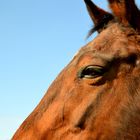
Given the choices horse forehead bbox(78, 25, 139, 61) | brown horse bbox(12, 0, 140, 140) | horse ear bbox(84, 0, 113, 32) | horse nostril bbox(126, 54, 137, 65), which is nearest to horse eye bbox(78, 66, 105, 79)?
brown horse bbox(12, 0, 140, 140)

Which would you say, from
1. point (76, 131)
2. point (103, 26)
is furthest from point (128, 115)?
point (103, 26)

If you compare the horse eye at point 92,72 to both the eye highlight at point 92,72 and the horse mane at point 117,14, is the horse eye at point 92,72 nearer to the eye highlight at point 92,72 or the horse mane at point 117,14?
the eye highlight at point 92,72

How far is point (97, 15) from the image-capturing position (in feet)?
20.4

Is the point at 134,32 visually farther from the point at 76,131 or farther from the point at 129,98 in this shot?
the point at 76,131

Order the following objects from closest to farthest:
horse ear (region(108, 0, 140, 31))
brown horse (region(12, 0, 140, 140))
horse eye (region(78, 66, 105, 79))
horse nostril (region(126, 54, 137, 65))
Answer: brown horse (region(12, 0, 140, 140)) < horse eye (region(78, 66, 105, 79)) < horse nostril (region(126, 54, 137, 65)) < horse ear (region(108, 0, 140, 31))

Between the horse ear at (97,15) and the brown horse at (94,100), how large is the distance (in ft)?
2.70

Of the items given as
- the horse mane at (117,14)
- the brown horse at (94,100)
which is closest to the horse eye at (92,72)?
the brown horse at (94,100)

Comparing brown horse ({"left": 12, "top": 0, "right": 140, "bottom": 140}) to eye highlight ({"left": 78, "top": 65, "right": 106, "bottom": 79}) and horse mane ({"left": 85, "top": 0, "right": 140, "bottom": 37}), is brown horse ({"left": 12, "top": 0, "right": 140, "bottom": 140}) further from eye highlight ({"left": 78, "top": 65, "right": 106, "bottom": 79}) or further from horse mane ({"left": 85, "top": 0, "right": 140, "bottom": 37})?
horse mane ({"left": 85, "top": 0, "right": 140, "bottom": 37})

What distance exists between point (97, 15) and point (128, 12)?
80 centimetres

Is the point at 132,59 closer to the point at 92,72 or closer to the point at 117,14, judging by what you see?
the point at 92,72

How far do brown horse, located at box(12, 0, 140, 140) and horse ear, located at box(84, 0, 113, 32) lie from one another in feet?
2.70

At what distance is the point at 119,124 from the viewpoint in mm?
4801

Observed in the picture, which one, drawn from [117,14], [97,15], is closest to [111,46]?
[117,14]

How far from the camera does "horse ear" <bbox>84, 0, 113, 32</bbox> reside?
6.01m
